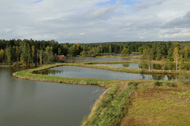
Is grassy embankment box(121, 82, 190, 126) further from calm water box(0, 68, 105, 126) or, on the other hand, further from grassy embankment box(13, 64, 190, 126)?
calm water box(0, 68, 105, 126)

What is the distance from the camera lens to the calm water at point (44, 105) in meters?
16.3

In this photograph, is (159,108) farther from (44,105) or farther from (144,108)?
(44,105)

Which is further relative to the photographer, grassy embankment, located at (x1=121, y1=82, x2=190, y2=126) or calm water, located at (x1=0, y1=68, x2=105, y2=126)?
calm water, located at (x1=0, y1=68, x2=105, y2=126)

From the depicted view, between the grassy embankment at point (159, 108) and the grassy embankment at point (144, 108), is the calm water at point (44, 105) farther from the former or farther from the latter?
the grassy embankment at point (159, 108)

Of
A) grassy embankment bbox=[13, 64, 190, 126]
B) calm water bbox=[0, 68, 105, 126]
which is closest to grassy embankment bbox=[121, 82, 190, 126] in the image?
grassy embankment bbox=[13, 64, 190, 126]

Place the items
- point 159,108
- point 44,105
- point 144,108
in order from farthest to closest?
point 44,105
point 144,108
point 159,108

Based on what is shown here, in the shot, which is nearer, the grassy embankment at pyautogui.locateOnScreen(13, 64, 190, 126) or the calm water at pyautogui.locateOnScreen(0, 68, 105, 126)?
the grassy embankment at pyautogui.locateOnScreen(13, 64, 190, 126)

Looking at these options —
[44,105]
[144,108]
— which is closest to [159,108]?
[144,108]

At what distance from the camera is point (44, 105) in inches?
810

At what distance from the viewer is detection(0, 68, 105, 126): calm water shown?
16328 millimetres

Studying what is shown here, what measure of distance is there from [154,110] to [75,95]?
1213 centimetres

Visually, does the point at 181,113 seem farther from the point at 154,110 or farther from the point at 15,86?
the point at 15,86

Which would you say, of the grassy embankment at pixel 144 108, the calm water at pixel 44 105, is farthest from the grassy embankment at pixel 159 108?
the calm water at pixel 44 105

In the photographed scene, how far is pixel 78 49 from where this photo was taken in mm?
127188
